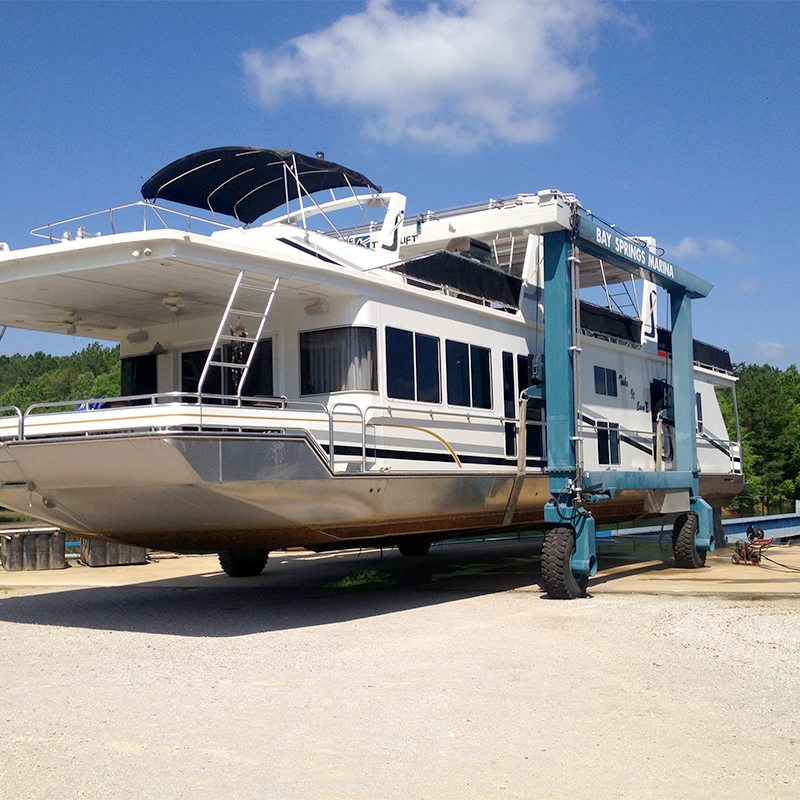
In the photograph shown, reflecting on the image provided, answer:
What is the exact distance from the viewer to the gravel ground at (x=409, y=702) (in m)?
4.55

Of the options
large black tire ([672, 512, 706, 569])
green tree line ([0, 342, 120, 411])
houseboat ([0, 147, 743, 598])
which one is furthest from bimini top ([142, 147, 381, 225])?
green tree line ([0, 342, 120, 411])

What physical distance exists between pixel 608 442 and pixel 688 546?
1.96 m

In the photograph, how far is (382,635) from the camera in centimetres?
874

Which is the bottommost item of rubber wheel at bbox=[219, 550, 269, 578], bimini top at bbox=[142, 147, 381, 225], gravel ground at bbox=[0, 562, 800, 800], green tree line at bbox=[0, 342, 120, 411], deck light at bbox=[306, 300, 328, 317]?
gravel ground at bbox=[0, 562, 800, 800]

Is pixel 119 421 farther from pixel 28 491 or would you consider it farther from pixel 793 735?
pixel 793 735

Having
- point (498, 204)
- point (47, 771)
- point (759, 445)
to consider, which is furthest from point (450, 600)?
point (759, 445)

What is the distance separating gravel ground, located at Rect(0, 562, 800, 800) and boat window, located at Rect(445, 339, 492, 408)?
2548mm

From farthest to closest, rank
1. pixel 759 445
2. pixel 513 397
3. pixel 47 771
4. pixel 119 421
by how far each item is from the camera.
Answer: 1. pixel 759 445
2. pixel 513 397
3. pixel 119 421
4. pixel 47 771

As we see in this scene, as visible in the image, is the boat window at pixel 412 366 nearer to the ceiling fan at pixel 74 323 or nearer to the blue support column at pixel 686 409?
the ceiling fan at pixel 74 323

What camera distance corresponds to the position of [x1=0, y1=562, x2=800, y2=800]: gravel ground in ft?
14.9

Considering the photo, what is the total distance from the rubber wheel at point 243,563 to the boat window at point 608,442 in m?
5.25

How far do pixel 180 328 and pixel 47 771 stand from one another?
7.46 m

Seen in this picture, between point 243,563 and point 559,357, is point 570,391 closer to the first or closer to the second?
point 559,357

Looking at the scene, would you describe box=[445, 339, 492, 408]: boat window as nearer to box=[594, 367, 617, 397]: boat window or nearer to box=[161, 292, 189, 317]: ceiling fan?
box=[594, 367, 617, 397]: boat window
